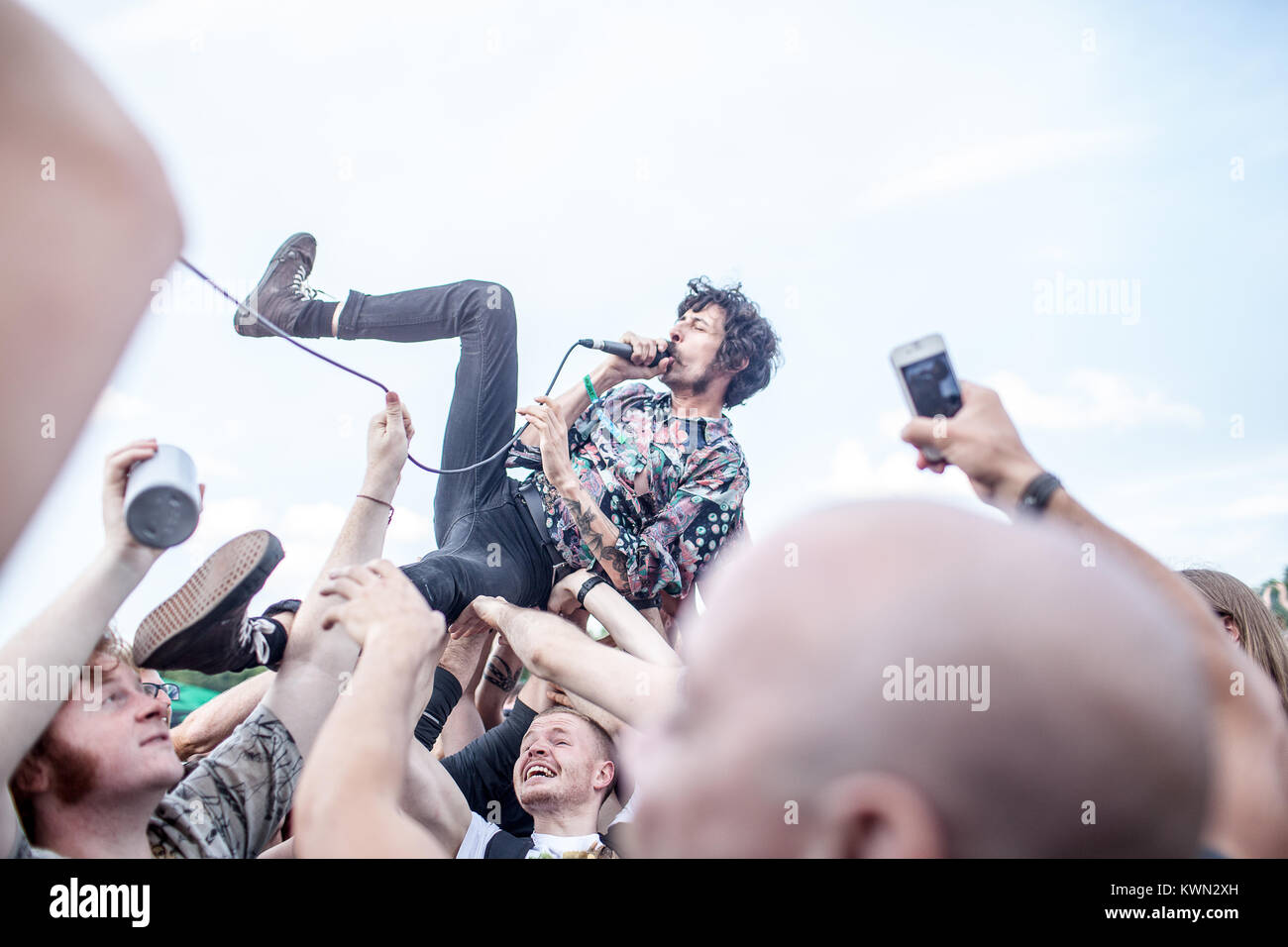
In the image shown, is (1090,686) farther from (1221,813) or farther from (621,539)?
(621,539)

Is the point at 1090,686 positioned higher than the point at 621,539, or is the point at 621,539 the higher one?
the point at 621,539

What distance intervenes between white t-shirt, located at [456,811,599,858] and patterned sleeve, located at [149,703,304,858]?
569mm

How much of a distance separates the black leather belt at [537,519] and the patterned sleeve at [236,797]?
1.09 m

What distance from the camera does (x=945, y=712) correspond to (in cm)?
58

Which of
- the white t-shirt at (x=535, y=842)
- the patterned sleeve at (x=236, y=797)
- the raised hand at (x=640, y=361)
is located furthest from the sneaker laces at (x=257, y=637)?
the raised hand at (x=640, y=361)

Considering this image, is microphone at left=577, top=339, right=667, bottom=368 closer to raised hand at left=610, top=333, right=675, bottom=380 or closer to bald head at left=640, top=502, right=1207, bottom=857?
raised hand at left=610, top=333, right=675, bottom=380

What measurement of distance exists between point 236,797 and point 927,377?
138 centimetres

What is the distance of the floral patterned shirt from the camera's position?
2.64m

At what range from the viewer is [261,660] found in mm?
1893

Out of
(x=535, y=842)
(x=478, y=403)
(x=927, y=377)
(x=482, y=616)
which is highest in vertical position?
(x=478, y=403)

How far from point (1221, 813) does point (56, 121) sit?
1.33 m

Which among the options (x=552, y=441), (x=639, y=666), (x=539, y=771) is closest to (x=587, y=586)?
(x=552, y=441)

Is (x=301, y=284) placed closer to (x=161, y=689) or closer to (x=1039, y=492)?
(x=161, y=689)
